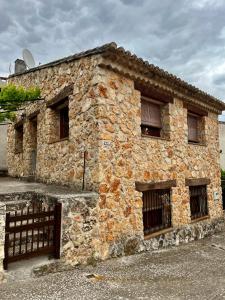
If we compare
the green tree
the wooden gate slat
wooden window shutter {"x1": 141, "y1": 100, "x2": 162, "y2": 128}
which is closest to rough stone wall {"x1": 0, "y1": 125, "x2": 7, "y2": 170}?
the green tree

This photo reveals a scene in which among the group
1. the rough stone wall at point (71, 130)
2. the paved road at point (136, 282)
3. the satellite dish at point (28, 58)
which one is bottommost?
the paved road at point (136, 282)

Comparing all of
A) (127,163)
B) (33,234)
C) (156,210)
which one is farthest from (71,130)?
(156,210)

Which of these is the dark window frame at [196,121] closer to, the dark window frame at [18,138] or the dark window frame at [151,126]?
the dark window frame at [151,126]

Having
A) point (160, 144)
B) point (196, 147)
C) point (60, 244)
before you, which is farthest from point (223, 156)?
point (60, 244)

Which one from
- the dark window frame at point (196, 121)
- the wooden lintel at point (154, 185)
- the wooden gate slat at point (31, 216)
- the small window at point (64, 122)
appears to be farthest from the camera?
the dark window frame at point (196, 121)

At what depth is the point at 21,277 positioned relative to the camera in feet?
15.9

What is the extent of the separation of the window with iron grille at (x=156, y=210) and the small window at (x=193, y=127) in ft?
8.99

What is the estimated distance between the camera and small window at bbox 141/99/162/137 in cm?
821

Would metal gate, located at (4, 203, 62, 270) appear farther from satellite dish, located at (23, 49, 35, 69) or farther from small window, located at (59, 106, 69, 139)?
satellite dish, located at (23, 49, 35, 69)

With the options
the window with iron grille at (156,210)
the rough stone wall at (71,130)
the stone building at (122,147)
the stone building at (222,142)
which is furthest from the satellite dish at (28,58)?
the stone building at (222,142)

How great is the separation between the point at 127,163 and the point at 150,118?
205 centimetres

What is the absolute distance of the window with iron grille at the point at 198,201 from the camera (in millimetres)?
9938

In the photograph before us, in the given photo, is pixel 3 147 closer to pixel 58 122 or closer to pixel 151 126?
pixel 58 122

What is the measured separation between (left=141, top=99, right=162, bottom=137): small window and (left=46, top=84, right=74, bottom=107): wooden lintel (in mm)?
2112
